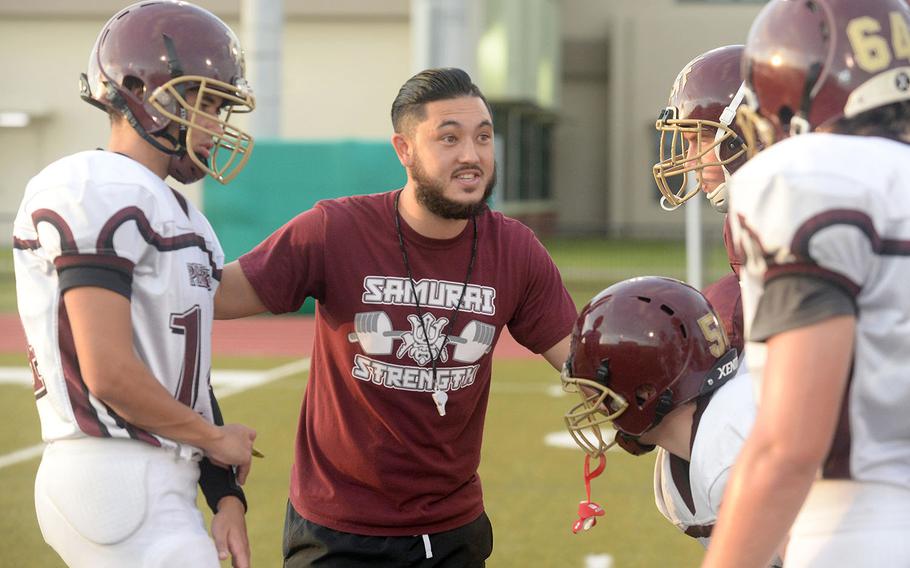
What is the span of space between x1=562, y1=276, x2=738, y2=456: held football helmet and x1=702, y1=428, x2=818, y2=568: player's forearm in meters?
0.77

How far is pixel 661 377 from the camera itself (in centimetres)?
260

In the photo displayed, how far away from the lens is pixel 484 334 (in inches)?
133

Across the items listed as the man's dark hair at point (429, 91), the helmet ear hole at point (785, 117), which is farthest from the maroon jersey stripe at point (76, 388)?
the helmet ear hole at point (785, 117)

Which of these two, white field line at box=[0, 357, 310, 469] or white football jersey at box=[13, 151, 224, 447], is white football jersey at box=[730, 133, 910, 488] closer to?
white football jersey at box=[13, 151, 224, 447]

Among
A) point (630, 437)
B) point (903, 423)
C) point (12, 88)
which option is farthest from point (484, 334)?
point (12, 88)

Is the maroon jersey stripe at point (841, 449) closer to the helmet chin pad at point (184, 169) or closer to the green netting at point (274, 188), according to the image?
the helmet chin pad at point (184, 169)

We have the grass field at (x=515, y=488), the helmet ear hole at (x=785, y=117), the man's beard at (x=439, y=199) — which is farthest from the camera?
the grass field at (x=515, y=488)

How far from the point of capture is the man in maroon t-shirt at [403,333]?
3305 mm

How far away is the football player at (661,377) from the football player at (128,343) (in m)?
0.81

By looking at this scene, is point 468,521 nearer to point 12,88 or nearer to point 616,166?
point 12,88

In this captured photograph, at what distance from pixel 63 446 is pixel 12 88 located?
1035 inches

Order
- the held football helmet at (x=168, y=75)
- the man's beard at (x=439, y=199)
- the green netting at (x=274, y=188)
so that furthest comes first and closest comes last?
the green netting at (x=274, y=188) → the man's beard at (x=439, y=199) → the held football helmet at (x=168, y=75)

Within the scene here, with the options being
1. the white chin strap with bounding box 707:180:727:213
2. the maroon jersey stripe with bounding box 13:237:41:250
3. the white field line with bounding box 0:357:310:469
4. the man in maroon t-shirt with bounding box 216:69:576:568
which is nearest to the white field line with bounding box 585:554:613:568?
the man in maroon t-shirt with bounding box 216:69:576:568

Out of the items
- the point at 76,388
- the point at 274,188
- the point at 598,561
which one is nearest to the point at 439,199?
the point at 76,388
